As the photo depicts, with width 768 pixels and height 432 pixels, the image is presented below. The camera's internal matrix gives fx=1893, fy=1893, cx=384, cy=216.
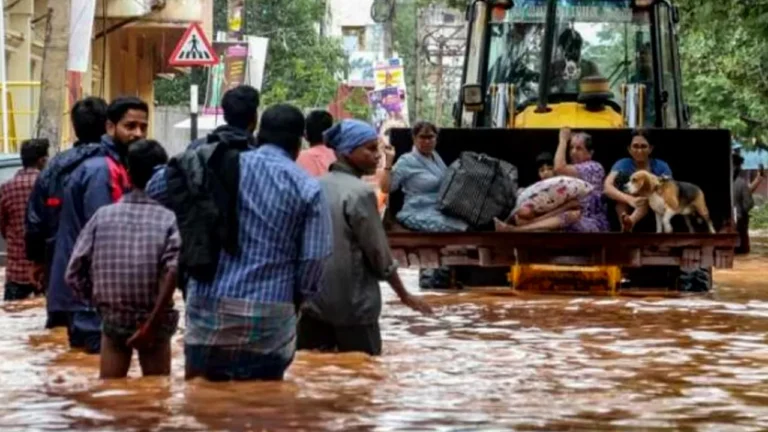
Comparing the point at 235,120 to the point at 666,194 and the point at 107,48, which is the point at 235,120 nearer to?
the point at 666,194

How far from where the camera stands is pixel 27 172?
1573cm

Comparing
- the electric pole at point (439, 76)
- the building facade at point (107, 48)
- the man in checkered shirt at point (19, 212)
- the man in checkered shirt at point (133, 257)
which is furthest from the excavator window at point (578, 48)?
the electric pole at point (439, 76)

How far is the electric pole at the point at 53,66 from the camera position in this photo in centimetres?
2267

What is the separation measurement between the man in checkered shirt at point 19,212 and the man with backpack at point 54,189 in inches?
161

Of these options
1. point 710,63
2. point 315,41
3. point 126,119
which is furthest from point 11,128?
point 315,41

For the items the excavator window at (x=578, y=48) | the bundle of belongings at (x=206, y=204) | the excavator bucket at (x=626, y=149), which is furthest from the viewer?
the excavator window at (x=578, y=48)

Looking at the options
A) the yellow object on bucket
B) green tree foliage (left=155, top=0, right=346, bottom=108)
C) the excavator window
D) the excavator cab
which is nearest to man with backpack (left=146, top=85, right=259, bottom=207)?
the yellow object on bucket

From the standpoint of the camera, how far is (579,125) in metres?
18.6

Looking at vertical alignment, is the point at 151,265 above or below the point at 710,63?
below

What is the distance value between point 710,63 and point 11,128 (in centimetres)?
2063

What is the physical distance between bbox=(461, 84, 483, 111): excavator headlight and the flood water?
14.1 ft

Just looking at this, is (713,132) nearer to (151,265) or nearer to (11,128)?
(151,265)

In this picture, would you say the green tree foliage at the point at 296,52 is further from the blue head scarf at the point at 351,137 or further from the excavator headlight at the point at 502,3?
the blue head scarf at the point at 351,137

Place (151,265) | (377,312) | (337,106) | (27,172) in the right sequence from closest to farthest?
(151,265)
(377,312)
(27,172)
(337,106)
